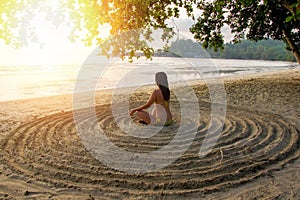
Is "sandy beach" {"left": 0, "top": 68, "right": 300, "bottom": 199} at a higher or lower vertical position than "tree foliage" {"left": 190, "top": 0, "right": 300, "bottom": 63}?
lower

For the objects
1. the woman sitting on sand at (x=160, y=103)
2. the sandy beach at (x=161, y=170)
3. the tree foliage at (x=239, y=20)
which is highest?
the tree foliage at (x=239, y=20)

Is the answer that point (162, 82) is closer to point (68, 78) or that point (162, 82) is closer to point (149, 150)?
point (149, 150)

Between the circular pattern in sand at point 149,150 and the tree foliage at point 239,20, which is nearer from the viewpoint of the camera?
the circular pattern in sand at point 149,150

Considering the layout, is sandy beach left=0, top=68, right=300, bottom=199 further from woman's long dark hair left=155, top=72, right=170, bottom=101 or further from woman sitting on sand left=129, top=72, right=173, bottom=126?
woman's long dark hair left=155, top=72, right=170, bottom=101

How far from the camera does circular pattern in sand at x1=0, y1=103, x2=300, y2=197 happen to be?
399cm

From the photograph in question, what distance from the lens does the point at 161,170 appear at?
4.50 m

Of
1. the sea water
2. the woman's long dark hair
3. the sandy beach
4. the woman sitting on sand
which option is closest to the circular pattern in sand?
the sandy beach

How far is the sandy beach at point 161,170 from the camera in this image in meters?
3.79

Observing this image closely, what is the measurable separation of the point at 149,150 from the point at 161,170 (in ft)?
3.19

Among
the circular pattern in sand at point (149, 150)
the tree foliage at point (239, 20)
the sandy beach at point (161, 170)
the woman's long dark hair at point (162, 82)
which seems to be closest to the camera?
the sandy beach at point (161, 170)

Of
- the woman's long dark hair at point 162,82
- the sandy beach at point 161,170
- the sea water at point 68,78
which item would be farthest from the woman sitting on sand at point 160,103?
the sea water at point 68,78

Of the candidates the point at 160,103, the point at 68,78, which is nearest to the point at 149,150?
the point at 160,103

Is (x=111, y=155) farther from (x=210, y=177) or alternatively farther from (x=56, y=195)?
(x=210, y=177)

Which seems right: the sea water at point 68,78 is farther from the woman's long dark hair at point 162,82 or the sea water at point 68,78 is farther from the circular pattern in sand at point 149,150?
the circular pattern in sand at point 149,150
